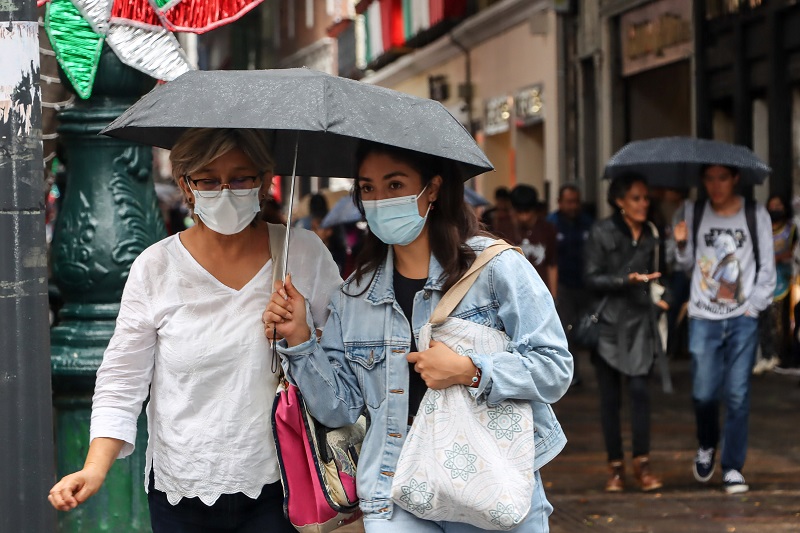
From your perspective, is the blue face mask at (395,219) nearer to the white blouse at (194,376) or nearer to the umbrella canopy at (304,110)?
the umbrella canopy at (304,110)

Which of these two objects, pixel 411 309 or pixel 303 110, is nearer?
pixel 303 110

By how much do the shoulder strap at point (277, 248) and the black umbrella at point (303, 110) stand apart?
0.01 meters

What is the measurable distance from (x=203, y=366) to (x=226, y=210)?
41 cm

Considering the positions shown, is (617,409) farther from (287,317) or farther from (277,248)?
(287,317)

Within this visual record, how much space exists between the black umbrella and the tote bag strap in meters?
0.24

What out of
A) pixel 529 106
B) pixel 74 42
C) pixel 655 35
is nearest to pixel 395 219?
pixel 74 42

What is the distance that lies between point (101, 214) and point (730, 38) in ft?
39.9

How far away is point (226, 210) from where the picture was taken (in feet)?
12.1

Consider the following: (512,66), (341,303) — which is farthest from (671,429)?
(512,66)

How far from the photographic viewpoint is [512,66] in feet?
80.1

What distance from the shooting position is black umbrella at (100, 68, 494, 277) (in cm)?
348

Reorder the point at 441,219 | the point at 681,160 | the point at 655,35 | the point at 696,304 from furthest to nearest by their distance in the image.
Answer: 1. the point at 655,35
2. the point at 681,160
3. the point at 696,304
4. the point at 441,219

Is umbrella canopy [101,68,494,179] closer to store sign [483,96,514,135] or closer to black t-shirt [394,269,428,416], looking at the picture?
black t-shirt [394,269,428,416]

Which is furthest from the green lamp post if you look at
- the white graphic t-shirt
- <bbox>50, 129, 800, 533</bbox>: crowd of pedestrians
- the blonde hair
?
the white graphic t-shirt
